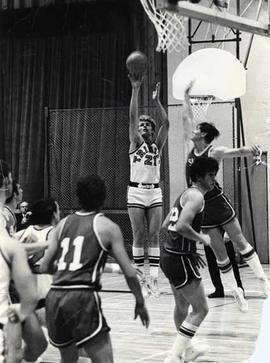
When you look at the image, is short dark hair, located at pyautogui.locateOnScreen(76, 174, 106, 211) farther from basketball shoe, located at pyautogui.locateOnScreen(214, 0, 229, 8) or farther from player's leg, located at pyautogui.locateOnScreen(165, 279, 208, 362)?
basketball shoe, located at pyautogui.locateOnScreen(214, 0, 229, 8)

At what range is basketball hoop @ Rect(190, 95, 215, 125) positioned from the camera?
11.6m

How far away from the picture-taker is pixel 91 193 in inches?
186

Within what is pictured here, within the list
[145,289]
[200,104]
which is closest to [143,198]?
[145,289]

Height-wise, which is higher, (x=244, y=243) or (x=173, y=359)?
(x=244, y=243)

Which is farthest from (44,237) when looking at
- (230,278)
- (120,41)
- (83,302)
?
(120,41)

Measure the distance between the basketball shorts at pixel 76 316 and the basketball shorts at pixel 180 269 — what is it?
161cm

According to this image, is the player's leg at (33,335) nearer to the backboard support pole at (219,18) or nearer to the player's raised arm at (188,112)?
the backboard support pole at (219,18)

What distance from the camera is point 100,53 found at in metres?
15.2

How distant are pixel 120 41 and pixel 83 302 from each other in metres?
11.1

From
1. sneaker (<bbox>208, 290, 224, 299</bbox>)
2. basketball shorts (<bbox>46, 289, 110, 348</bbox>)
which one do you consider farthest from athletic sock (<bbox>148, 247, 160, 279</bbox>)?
basketball shorts (<bbox>46, 289, 110, 348</bbox>)

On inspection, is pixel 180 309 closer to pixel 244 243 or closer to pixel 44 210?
pixel 44 210

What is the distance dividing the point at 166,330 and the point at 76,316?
3485mm

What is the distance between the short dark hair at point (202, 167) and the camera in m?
6.25

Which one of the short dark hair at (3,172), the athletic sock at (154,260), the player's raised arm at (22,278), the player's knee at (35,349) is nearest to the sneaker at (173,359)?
the player's knee at (35,349)
